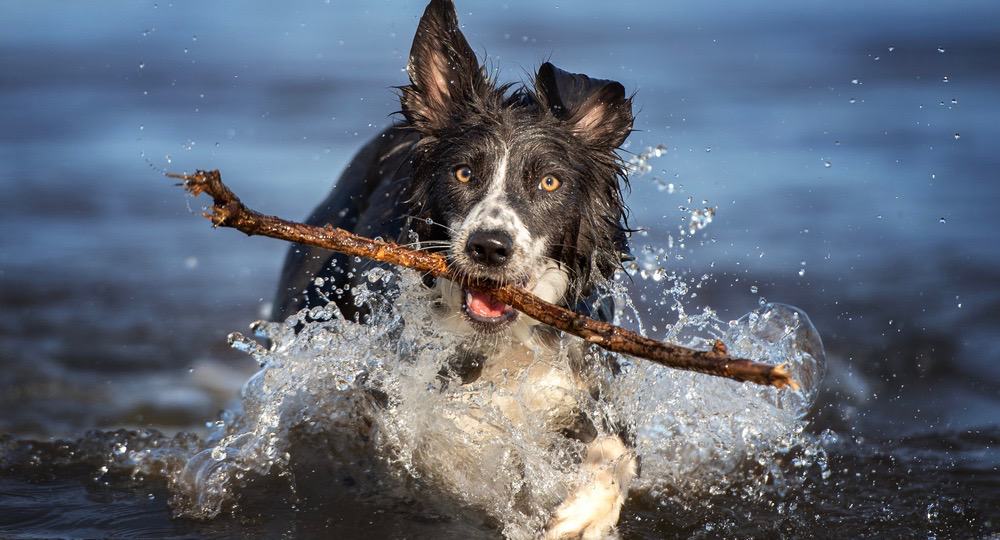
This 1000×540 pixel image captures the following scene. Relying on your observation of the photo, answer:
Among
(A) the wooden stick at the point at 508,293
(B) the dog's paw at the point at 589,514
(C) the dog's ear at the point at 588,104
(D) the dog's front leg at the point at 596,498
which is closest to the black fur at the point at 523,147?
(C) the dog's ear at the point at 588,104

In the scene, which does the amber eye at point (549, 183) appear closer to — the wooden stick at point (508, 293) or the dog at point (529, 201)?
the dog at point (529, 201)

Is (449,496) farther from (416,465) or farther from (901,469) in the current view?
(901,469)

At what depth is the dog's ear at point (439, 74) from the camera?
14.3 ft

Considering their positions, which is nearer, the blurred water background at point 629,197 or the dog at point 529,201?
the dog at point 529,201

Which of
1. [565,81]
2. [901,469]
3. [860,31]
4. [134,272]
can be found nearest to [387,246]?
[565,81]

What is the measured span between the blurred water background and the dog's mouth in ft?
2.61

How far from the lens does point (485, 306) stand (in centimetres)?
409

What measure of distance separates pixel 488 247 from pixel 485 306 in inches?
11.5

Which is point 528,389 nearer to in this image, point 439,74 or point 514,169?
point 514,169

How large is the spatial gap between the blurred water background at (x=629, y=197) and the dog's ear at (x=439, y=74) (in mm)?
177

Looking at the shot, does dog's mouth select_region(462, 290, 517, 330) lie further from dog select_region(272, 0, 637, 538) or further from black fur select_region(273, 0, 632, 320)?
black fur select_region(273, 0, 632, 320)

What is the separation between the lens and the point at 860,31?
44.3 ft

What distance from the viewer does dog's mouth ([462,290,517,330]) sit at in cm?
408

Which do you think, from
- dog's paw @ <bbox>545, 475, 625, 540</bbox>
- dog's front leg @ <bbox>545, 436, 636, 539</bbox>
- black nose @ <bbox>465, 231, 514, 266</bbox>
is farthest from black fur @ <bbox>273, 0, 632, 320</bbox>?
dog's paw @ <bbox>545, 475, 625, 540</bbox>
